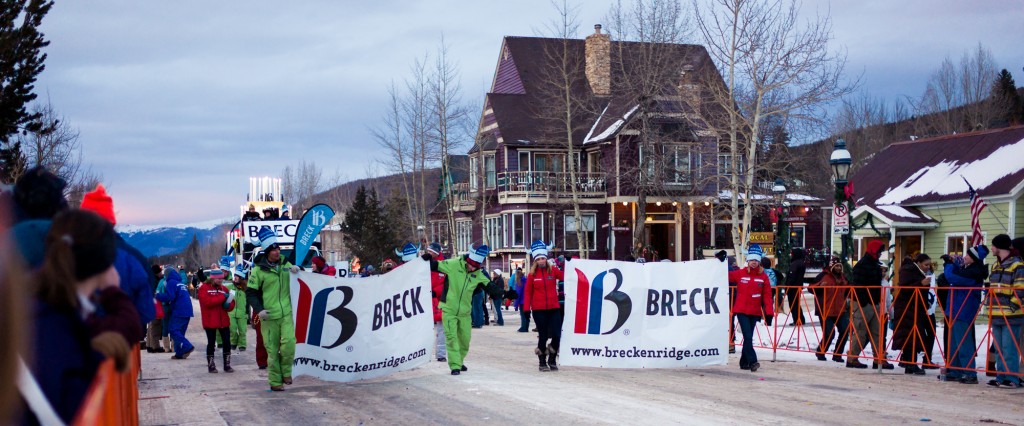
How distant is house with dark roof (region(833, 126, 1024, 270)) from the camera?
2711cm

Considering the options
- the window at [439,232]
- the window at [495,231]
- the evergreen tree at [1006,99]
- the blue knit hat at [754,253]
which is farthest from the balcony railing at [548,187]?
the blue knit hat at [754,253]

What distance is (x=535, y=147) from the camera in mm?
50406

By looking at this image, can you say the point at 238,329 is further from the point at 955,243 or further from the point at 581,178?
the point at 581,178


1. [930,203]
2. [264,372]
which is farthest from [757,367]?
[930,203]

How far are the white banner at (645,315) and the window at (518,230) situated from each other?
3460 cm

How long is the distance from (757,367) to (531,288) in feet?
11.5

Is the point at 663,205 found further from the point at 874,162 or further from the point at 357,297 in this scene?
the point at 357,297

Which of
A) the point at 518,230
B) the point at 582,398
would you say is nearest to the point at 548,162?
the point at 518,230

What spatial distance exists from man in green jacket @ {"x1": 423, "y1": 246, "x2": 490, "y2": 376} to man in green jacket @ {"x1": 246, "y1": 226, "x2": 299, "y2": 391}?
7.77 feet

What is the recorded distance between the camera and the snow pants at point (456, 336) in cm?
1366

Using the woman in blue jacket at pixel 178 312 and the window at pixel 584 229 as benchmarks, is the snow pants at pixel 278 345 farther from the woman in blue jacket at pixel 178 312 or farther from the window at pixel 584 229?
the window at pixel 584 229

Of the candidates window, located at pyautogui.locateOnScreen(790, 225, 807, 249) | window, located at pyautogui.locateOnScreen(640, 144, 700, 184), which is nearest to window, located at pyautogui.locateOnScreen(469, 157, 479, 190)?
window, located at pyautogui.locateOnScreen(640, 144, 700, 184)

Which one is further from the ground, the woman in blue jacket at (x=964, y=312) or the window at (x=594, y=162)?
the window at (x=594, y=162)

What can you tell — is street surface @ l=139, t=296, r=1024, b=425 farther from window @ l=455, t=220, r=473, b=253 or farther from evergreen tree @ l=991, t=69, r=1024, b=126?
evergreen tree @ l=991, t=69, r=1024, b=126
